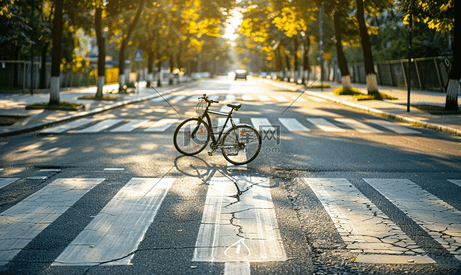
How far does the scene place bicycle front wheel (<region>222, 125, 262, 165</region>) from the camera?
30.4 feet

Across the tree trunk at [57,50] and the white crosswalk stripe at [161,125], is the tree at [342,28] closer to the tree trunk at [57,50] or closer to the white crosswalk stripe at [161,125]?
the tree trunk at [57,50]

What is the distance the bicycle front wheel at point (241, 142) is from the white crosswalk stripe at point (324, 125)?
221 inches

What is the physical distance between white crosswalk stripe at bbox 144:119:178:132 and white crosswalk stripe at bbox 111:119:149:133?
1.56 ft

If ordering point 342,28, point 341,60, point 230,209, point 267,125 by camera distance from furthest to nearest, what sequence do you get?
point 342,28
point 341,60
point 267,125
point 230,209

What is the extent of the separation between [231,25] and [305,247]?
23519mm

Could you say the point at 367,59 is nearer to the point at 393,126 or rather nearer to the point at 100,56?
the point at 393,126

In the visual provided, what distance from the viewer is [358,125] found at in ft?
51.8

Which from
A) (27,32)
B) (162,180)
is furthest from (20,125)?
(27,32)

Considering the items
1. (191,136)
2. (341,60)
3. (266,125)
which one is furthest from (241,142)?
(341,60)

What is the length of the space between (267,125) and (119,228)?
10.4 m

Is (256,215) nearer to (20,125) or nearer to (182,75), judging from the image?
(20,125)

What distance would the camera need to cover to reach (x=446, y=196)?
6.99 metres

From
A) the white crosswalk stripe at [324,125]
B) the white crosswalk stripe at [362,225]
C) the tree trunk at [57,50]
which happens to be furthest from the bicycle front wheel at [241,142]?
the tree trunk at [57,50]

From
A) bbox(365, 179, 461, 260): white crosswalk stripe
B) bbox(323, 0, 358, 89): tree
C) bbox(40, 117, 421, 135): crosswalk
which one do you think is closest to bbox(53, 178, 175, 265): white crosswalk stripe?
bbox(365, 179, 461, 260): white crosswalk stripe
